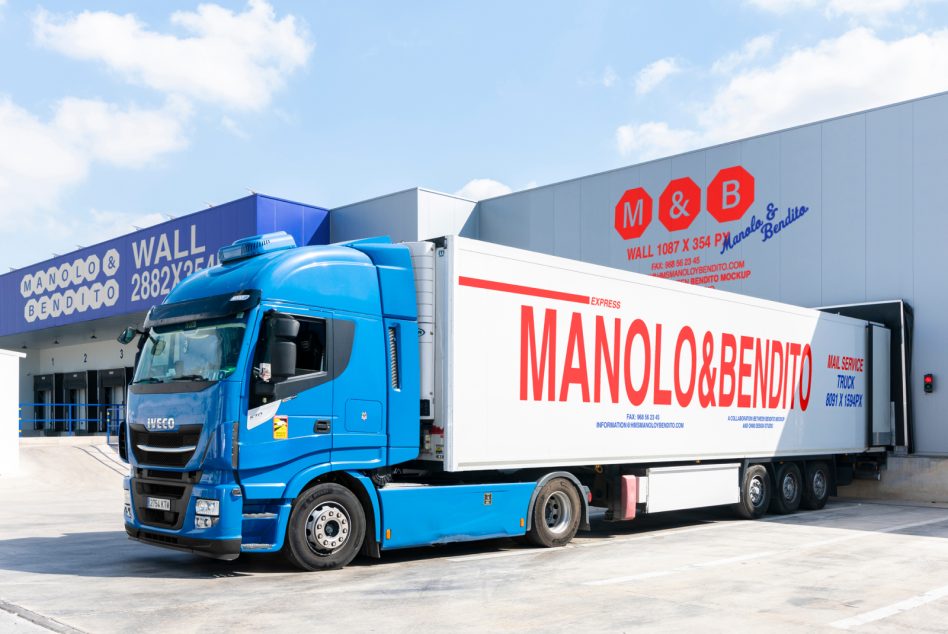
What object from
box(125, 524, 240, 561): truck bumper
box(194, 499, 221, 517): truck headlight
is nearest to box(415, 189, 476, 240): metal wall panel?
box(125, 524, 240, 561): truck bumper

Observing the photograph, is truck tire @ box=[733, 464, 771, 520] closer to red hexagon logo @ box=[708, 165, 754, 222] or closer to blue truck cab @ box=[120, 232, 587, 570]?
blue truck cab @ box=[120, 232, 587, 570]

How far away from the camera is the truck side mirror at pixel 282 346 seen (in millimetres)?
8617

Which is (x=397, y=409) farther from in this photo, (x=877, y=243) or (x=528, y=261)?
(x=877, y=243)

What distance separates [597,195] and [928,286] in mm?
8693

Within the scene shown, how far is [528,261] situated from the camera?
10.8 metres

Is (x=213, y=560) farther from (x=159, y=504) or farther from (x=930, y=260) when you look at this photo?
(x=930, y=260)

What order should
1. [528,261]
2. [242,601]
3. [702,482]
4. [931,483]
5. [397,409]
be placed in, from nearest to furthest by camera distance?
[242,601]
[397,409]
[528,261]
[702,482]
[931,483]

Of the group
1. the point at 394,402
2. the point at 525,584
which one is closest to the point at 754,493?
the point at 525,584

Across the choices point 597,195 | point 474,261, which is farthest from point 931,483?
point 474,261

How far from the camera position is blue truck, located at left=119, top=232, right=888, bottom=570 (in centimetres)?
869

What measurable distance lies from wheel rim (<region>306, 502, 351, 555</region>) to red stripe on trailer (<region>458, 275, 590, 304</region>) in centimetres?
281

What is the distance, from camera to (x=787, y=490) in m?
15.5

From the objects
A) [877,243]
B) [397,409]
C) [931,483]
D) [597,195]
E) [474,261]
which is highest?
[597,195]

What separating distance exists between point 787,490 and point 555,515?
6168 mm
